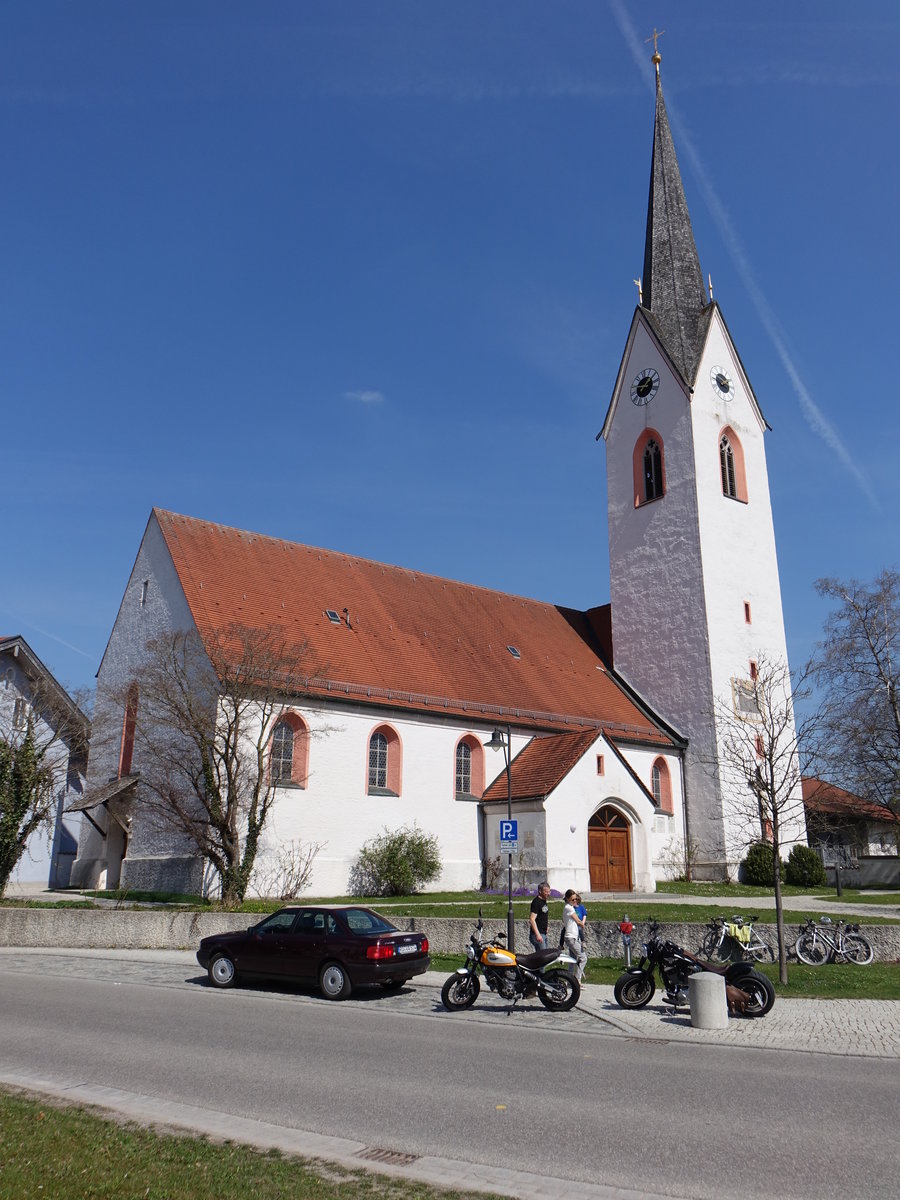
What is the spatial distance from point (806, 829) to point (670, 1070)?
94.8 feet

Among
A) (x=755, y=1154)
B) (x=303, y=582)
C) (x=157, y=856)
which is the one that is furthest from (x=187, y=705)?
(x=755, y=1154)

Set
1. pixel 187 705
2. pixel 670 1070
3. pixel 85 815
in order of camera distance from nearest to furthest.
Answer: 1. pixel 670 1070
2. pixel 187 705
3. pixel 85 815

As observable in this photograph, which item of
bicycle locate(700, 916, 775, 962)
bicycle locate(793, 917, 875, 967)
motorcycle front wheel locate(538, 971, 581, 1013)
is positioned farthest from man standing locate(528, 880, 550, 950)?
bicycle locate(793, 917, 875, 967)

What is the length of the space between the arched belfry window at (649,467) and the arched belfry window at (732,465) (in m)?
2.31

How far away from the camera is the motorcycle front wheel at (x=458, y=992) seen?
1323 cm

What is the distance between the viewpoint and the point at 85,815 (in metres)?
29.7

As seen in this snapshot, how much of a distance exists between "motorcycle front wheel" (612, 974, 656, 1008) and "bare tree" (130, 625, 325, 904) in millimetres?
12268

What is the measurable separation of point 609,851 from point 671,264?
982 inches

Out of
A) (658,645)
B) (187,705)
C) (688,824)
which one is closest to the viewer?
(187,705)

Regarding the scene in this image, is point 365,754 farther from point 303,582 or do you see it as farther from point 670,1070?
point 670,1070

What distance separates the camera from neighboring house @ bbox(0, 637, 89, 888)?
94.2 feet

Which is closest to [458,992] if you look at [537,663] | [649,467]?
[537,663]

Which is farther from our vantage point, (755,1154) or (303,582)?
(303,582)

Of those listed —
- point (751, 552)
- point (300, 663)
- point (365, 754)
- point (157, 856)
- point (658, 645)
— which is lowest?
point (157, 856)
